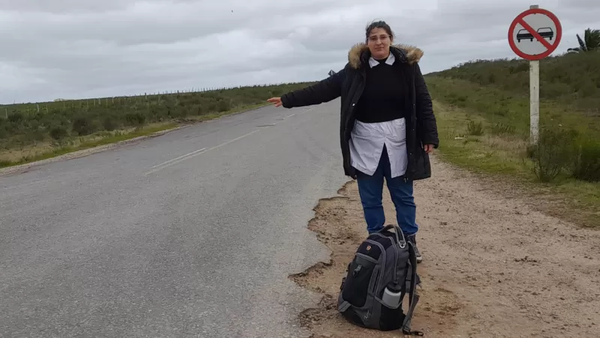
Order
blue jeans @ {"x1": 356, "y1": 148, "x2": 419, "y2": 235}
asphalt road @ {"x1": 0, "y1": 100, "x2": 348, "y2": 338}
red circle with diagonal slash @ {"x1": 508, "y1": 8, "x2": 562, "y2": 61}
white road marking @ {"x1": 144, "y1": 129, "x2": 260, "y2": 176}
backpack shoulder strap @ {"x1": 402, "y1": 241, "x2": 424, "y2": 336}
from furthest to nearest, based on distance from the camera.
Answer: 1. white road marking @ {"x1": 144, "y1": 129, "x2": 260, "y2": 176}
2. red circle with diagonal slash @ {"x1": 508, "y1": 8, "x2": 562, "y2": 61}
3. blue jeans @ {"x1": 356, "y1": 148, "x2": 419, "y2": 235}
4. asphalt road @ {"x1": 0, "y1": 100, "x2": 348, "y2": 338}
5. backpack shoulder strap @ {"x1": 402, "y1": 241, "x2": 424, "y2": 336}

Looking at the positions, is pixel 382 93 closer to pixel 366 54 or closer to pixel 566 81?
pixel 366 54

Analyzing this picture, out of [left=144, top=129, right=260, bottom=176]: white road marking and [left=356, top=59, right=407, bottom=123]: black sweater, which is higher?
[left=356, top=59, right=407, bottom=123]: black sweater

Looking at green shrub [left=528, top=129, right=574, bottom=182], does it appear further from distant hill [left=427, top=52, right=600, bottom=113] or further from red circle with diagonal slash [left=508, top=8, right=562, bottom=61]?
distant hill [left=427, top=52, right=600, bottom=113]

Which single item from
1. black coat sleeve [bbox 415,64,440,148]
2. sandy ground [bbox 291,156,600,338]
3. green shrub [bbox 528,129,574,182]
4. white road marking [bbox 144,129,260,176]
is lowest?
sandy ground [bbox 291,156,600,338]

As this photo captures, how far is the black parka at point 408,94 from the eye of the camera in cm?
447

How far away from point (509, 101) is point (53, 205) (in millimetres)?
25649

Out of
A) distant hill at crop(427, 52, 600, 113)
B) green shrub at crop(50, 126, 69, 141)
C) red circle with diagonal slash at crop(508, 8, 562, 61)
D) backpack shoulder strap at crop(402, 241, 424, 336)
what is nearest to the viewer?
backpack shoulder strap at crop(402, 241, 424, 336)

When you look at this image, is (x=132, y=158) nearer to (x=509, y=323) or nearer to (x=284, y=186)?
(x=284, y=186)

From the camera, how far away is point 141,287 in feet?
15.5

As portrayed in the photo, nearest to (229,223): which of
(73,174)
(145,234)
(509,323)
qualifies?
(145,234)

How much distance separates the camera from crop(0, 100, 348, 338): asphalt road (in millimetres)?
4090

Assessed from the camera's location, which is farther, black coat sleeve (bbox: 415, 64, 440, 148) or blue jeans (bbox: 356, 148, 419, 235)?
blue jeans (bbox: 356, 148, 419, 235)

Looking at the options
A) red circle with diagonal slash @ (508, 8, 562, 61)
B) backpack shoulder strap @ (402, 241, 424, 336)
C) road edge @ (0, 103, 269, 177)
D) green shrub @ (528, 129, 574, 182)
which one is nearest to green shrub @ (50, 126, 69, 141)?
road edge @ (0, 103, 269, 177)

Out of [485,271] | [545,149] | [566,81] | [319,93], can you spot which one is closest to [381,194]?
[319,93]
